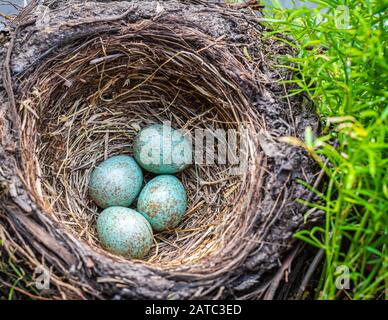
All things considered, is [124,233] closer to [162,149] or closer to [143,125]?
[162,149]

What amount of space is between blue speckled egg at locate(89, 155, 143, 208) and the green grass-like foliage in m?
0.67

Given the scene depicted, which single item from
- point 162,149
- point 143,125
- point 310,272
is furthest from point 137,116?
point 310,272

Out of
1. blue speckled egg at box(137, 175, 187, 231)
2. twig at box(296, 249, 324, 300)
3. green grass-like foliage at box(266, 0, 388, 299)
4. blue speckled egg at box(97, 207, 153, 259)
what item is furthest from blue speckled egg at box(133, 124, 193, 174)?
twig at box(296, 249, 324, 300)

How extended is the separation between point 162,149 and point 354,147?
780 millimetres

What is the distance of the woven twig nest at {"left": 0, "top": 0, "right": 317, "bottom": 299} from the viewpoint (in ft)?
4.24

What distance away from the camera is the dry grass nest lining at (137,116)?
1540 millimetres

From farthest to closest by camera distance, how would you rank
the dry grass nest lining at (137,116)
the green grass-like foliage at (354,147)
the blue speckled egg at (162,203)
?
the blue speckled egg at (162,203) → the dry grass nest lining at (137,116) → the green grass-like foliage at (354,147)

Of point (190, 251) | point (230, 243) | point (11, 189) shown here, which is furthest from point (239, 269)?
point (11, 189)

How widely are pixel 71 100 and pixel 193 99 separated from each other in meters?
0.44

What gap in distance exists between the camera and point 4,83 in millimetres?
1476

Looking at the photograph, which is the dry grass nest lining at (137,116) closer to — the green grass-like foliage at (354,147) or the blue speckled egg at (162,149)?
the blue speckled egg at (162,149)

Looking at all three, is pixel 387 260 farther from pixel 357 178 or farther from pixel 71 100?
pixel 71 100

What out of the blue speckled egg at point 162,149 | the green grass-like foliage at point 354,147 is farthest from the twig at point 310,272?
the blue speckled egg at point 162,149

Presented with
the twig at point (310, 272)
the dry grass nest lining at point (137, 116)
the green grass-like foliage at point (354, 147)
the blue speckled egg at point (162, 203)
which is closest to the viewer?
the green grass-like foliage at point (354, 147)
